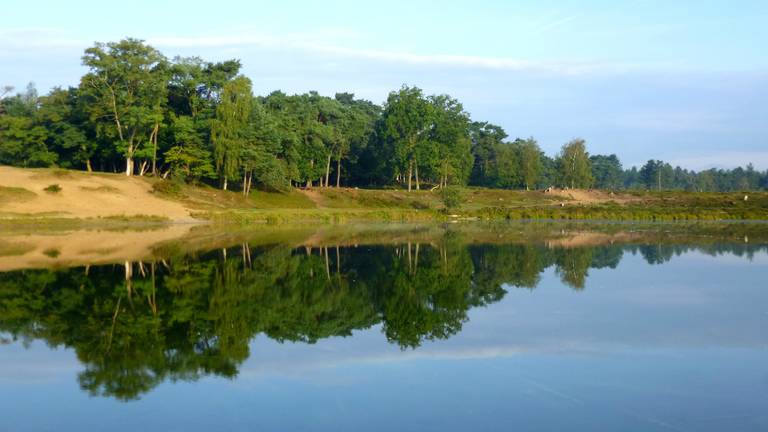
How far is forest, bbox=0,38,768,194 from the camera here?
247 ft

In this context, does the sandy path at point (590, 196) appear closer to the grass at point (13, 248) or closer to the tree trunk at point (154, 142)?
the tree trunk at point (154, 142)

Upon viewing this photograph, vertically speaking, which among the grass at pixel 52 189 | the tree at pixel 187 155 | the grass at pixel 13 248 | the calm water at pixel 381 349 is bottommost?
the calm water at pixel 381 349

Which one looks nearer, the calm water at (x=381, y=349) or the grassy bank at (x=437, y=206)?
the calm water at (x=381, y=349)

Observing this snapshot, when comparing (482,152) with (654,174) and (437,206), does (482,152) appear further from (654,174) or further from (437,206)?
(654,174)

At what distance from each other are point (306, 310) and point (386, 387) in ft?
26.8

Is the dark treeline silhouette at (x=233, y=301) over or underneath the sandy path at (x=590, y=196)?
underneath

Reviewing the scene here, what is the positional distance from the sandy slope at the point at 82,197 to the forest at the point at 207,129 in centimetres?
867

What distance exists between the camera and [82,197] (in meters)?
60.7

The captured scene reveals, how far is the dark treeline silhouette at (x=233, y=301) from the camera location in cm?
1489

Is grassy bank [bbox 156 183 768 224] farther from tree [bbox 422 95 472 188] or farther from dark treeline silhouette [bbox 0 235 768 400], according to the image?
dark treeline silhouette [bbox 0 235 768 400]

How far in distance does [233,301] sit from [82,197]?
4441 cm

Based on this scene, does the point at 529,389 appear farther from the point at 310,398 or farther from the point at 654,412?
the point at 310,398

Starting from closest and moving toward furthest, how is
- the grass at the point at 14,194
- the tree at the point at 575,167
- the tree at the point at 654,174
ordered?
the grass at the point at 14,194 < the tree at the point at 575,167 < the tree at the point at 654,174

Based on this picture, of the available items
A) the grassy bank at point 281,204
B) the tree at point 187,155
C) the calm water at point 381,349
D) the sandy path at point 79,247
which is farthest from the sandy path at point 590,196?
the calm water at point 381,349
